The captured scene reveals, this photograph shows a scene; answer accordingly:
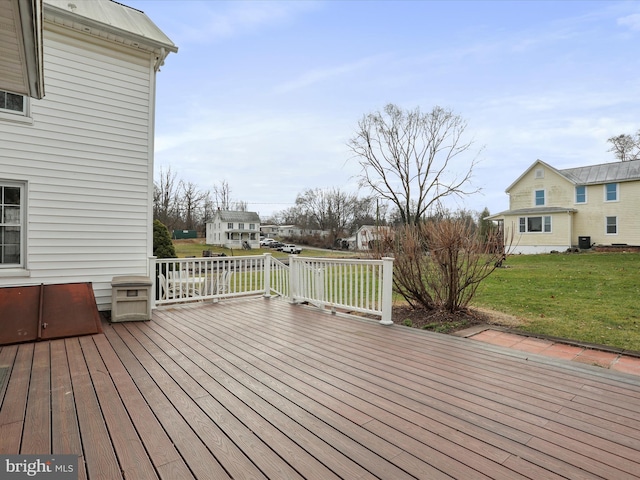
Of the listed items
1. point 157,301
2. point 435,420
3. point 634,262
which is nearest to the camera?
point 435,420

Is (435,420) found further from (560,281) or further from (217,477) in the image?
(560,281)

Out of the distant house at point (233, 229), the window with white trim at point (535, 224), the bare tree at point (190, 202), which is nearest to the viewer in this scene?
the window with white trim at point (535, 224)

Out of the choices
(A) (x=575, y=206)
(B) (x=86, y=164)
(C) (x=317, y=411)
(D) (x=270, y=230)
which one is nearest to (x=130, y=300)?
(B) (x=86, y=164)

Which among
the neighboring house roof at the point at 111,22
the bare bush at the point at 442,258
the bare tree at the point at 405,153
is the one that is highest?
the bare tree at the point at 405,153

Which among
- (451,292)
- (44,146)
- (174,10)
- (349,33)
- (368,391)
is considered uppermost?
(349,33)

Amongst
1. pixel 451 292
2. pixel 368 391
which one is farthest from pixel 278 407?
pixel 451 292

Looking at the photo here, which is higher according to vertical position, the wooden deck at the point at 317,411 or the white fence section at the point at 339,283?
the white fence section at the point at 339,283

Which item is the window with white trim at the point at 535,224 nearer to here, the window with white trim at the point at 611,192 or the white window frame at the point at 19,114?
the window with white trim at the point at 611,192

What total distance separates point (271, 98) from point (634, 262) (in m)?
16.5

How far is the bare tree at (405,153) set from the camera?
2284cm

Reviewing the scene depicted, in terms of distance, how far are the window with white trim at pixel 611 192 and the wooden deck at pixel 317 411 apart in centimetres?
2033

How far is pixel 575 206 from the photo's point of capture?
19312 mm

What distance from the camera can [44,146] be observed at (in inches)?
197

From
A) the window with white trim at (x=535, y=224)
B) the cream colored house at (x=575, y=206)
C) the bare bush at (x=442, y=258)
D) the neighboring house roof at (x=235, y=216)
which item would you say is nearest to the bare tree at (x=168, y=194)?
the neighboring house roof at (x=235, y=216)
